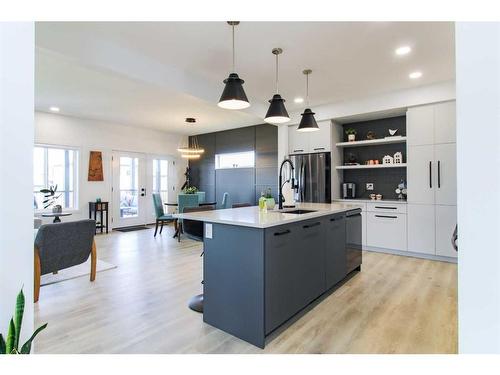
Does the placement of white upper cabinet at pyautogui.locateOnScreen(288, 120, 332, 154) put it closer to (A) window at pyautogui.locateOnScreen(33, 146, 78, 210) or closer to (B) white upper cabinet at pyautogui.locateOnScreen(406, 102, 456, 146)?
(B) white upper cabinet at pyautogui.locateOnScreen(406, 102, 456, 146)

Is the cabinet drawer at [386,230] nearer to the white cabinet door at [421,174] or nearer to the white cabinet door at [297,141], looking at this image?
the white cabinet door at [421,174]

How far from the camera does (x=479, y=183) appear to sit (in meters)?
1.05

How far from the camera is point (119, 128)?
281 inches

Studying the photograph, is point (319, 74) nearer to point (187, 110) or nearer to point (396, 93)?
point (396, 93)

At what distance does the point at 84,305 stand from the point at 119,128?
548 centimetres

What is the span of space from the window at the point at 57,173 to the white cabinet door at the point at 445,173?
286 inches

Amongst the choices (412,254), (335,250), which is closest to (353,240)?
(335,250)

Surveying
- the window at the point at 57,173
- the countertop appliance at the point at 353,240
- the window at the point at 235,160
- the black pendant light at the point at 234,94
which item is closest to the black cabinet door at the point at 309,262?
the countertop appliance at the point at 353,240

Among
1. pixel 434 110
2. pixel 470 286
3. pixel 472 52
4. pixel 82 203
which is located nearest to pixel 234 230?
pixel 470 286

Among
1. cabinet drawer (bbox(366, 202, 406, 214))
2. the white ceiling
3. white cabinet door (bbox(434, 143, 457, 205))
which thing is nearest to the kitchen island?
the white ceiling

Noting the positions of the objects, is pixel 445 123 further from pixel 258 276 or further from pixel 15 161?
pixel 15 161

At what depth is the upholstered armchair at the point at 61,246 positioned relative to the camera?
277cm
